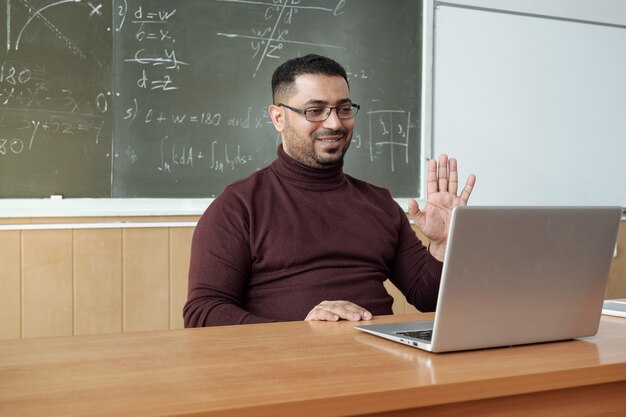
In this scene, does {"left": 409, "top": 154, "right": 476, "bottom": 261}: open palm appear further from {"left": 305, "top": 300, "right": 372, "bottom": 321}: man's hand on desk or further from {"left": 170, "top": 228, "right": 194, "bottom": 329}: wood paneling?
{"left": 170, "top": 228, "right": 194, "bottom": 329}: wood paneling

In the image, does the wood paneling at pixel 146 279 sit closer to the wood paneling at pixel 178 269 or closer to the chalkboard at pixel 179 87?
the wood paneling at pixel 178 269

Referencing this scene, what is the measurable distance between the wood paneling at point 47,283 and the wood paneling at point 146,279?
203 mm

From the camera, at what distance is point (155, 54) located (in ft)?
9.41

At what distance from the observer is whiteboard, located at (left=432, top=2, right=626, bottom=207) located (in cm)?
346

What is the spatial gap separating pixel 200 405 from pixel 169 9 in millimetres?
2267

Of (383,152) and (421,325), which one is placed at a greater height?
(383,152)

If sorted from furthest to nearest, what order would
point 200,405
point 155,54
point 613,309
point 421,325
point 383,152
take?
point 383,152 < point 155,54 < point 613,309 < point 421,325 < point 200,405

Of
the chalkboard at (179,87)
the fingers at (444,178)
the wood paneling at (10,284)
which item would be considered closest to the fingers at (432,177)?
the fingers at (444,178)

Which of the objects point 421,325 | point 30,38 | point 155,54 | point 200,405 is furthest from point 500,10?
point 200,405

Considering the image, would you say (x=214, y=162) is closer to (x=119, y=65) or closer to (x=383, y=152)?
(x=119, y=65)

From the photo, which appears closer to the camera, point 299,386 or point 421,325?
point 299,386

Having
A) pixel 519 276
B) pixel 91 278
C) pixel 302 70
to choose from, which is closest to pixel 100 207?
pixel 91 278

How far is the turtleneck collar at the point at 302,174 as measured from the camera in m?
2.07

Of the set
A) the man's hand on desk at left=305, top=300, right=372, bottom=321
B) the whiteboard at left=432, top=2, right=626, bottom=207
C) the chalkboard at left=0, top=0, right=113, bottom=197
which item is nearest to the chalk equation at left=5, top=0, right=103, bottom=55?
the chalkboard at left=0, top=0, right=113, bottom=197
